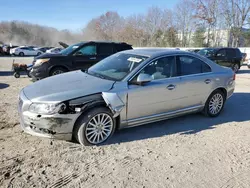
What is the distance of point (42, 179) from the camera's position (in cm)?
286

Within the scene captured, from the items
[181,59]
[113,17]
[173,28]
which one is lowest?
[181,59]

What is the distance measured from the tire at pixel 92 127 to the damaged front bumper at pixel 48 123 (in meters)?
0.12

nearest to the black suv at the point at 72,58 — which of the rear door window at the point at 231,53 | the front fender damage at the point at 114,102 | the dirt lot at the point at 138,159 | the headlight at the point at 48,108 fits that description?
the dirt lot at the point at 138,159

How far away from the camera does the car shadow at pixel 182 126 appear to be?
423 centimetres

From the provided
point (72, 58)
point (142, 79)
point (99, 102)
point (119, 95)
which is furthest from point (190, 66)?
point (72, 58)

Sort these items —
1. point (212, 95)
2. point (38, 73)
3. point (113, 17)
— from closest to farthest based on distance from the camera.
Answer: point (212, 95)
point (38, 73)
point (113, 17)

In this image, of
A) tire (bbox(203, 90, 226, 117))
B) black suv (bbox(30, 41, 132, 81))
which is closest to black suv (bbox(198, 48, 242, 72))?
black suv (bbox(30, 41, 132, 81))

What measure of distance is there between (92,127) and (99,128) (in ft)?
0.42

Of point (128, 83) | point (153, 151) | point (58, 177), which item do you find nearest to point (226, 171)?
point (153, 151)

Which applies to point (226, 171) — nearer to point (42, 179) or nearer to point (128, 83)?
point (128, 83)

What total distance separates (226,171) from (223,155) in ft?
1.57

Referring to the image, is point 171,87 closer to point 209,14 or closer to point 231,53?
point 231,53

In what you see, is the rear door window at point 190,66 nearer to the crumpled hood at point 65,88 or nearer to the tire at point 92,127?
the crumpled hood at point 65,88

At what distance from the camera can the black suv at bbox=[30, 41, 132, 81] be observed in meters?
8.22
